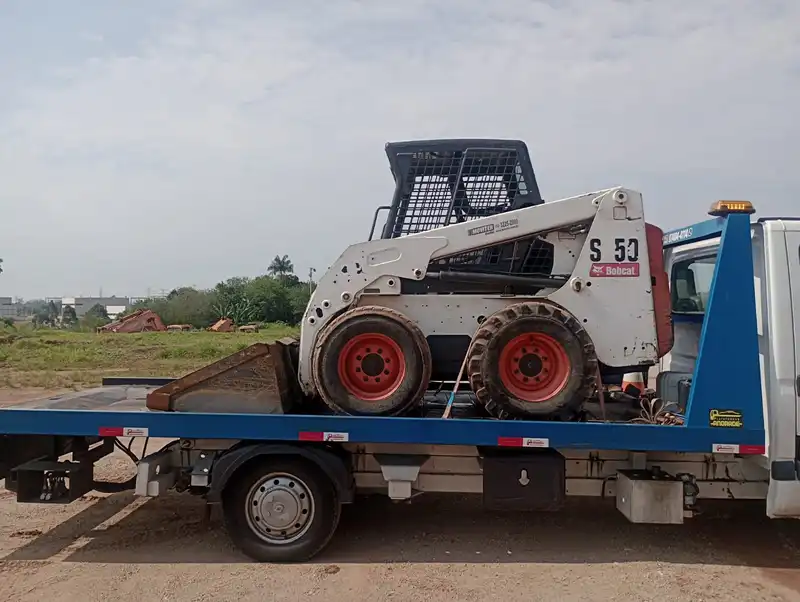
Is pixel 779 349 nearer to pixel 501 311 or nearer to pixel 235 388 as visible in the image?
pixel 501 311

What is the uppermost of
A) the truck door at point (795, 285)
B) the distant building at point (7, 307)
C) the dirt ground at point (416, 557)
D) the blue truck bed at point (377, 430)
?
the distant building at point (7, 307)

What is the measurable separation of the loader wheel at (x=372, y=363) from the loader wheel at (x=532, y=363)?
1.47ft

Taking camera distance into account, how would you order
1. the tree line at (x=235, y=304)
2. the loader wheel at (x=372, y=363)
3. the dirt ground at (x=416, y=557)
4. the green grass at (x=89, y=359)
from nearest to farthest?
the dirt ground at (x=416, y=557)
the loader wheel at (x=372, y=363)
the green grass at (x=89, y=359)
the tree line at (x=235, y=304)

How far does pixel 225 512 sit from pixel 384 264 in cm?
229

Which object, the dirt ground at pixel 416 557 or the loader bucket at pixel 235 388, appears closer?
the dirt ground at pixel 416 557

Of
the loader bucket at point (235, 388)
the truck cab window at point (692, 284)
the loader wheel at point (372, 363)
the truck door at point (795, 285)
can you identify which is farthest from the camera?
the truck cab window at point (692, 284)

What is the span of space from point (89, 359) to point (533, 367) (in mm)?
24303

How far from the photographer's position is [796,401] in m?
4.98

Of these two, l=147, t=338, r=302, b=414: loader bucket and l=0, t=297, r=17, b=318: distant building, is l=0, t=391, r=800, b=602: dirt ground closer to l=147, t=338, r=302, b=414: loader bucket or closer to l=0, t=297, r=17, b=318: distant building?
l=147, t=338, r=302, b=414: loader bucket

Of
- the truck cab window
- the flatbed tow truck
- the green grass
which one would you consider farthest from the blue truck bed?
the green grass

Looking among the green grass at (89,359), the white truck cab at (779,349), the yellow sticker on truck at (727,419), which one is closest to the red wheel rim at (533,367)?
the yellow sticker on truck at (727,419)

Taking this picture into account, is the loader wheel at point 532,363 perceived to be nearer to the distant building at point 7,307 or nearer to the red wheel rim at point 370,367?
the red wheel rim at point 370,367

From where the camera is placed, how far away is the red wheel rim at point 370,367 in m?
5.45

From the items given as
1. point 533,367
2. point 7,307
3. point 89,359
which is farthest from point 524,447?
point 7,307
